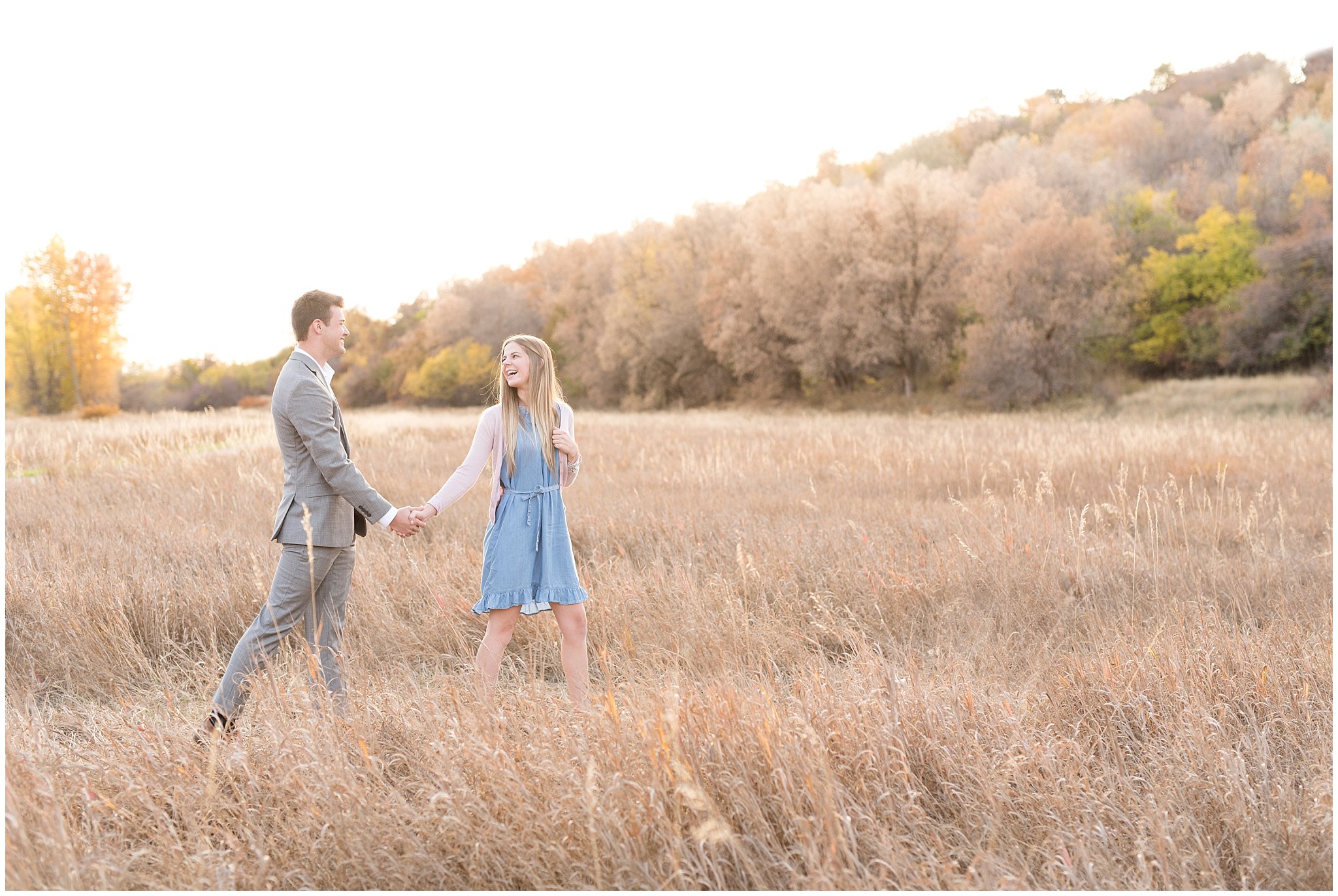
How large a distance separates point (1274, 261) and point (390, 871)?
116 ft

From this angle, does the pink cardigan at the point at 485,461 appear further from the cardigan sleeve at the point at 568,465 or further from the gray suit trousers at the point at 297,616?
the gray suit trousers at the point at 297,616

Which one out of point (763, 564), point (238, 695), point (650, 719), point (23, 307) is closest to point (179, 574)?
point (238, 695)

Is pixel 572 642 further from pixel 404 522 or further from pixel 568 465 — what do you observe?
pixel 404 522

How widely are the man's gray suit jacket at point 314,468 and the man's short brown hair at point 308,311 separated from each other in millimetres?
131

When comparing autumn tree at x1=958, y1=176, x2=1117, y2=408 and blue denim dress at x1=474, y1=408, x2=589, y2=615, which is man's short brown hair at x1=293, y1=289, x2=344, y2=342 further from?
autumn tree at x1=958, y1=176, x2=1117, y2=408

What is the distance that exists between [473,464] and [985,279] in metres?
29.0

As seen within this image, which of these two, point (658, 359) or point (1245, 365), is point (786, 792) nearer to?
point (1245, 365)

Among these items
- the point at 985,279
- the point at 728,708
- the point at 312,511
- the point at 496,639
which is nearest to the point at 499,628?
the point at 496,639

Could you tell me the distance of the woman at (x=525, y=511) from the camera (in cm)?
385

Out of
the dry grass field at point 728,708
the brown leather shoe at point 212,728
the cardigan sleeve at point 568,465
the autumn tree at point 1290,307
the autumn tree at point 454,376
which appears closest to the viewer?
the dry grass field at point 728,708

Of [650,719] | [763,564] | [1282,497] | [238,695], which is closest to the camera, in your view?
[650,719]

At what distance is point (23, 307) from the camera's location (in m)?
37.7

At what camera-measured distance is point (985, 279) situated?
1154 inches

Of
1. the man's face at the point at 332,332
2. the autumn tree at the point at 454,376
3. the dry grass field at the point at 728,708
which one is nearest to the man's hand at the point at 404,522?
the dry grass field at the point at 728,708
